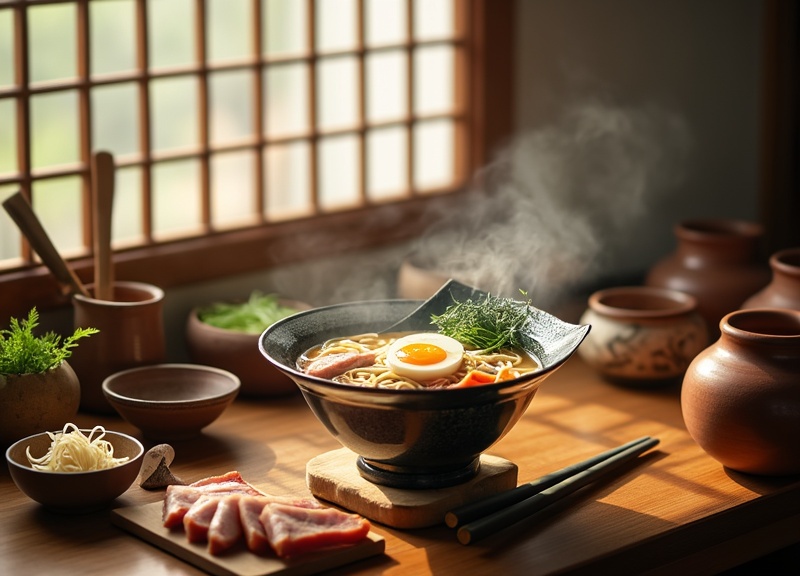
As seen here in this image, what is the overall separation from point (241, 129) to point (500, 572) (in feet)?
15.3

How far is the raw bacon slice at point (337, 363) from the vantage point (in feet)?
6.79

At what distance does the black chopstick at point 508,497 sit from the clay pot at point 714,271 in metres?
0.91

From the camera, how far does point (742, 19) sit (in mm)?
3771

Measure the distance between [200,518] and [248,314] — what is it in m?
0.93

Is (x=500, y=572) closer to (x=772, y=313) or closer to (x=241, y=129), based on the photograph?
(x=772, y=313)

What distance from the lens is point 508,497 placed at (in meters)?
2.03

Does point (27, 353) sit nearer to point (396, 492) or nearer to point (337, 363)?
point (337, 363)

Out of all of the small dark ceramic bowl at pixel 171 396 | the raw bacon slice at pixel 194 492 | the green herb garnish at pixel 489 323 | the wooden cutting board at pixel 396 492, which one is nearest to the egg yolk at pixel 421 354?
the green herb garnish at pixel 489 323

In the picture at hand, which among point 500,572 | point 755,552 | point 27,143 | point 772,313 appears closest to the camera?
point 500,572

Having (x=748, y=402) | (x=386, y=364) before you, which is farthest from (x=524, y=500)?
(x=748, y=402)

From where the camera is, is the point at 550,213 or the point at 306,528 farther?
the point at 550,213

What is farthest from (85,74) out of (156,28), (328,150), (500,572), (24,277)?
(156,28)

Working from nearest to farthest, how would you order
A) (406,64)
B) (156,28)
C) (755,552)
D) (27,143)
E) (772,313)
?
1. (755,552)
2. (772,313)
3. (27,143)
4. (406,64)
5. (156,28)

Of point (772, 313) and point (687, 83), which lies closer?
point (772, 313)
